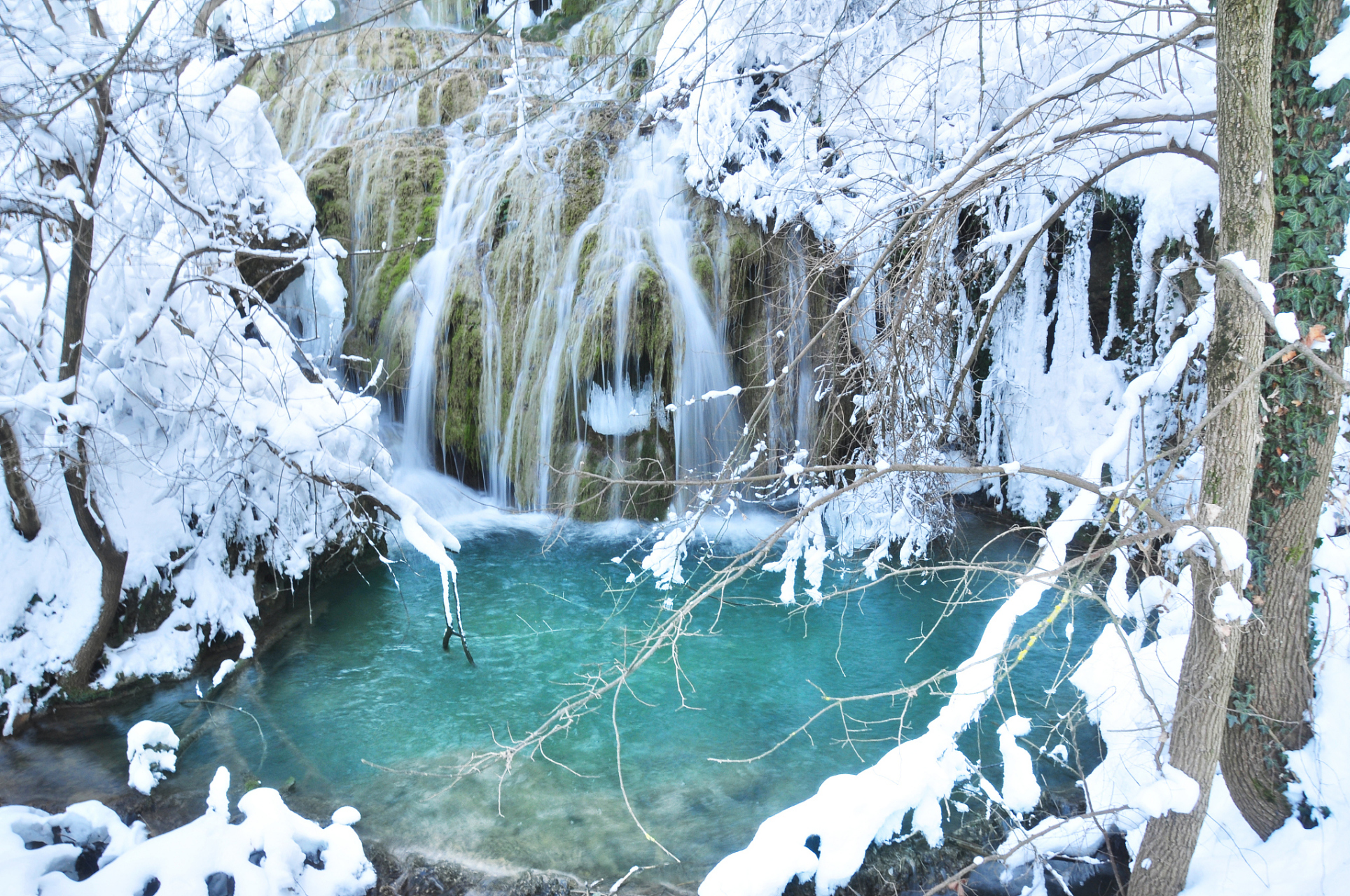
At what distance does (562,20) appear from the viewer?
1280 centimetres

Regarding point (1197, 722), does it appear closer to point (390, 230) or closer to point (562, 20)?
point (390, 230)

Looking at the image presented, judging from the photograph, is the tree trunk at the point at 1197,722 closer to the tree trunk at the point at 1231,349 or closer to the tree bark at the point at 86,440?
the tree trunk at the point at 1231,349

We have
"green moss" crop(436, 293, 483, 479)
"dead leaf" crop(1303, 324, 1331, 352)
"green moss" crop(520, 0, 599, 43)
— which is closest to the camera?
"dead leaf" crop(1303, 324, 1331, 352)

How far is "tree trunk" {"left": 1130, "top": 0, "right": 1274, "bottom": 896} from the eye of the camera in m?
2.40

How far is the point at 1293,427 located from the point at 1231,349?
50 cm

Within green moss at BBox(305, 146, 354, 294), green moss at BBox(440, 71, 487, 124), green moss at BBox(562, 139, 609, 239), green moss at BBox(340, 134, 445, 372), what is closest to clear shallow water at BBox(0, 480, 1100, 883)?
green moss at BBox(340, 134, 445, 372)

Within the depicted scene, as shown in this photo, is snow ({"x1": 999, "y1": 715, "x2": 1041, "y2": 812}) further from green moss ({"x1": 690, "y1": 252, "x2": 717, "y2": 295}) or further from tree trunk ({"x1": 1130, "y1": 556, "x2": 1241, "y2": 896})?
green moss ({"x1": 690, "y1": 252, "x2": 717, "y2": 295})

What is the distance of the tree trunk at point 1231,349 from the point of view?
240 cm

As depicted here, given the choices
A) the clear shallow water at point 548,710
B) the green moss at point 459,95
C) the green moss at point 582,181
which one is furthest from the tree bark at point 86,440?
the green moss at point 459,95

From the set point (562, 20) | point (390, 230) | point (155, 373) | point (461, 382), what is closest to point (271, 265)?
point (155, 373)

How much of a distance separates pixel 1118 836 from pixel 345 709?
408 centimetres

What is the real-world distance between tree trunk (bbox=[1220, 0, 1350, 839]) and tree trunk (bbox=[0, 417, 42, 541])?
5279mm

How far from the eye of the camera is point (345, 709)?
4.97m

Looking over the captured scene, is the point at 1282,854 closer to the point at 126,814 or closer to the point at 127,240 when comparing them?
the point at 126,814
